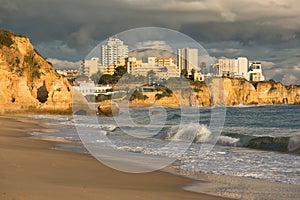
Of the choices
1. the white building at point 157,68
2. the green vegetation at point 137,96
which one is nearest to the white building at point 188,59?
the white building at point 157,68

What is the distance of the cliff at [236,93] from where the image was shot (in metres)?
94.2

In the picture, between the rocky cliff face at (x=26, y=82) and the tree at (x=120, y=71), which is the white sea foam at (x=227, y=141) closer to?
the rocky cliff face at (x=26, y=82)

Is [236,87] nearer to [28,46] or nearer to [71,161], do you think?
[28,46]

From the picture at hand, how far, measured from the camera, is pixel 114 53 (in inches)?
5349

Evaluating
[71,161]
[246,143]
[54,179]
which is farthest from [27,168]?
[246,143]

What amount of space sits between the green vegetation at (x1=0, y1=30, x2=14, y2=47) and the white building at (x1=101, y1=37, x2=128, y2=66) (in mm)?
67783

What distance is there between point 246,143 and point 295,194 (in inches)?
404

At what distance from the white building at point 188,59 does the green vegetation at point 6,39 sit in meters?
33.8

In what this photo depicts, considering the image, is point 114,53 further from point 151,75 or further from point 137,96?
point 137,96

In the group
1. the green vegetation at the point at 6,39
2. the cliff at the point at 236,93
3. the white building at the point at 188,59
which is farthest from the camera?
the cliff at the point at 236,93

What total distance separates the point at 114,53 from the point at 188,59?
46.8 metres

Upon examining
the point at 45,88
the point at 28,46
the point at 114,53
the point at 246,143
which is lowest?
the point at 246,143

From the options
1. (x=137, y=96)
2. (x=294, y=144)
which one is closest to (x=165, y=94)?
(x=137, y=96)

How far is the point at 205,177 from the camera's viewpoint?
→ 29.6 feet
